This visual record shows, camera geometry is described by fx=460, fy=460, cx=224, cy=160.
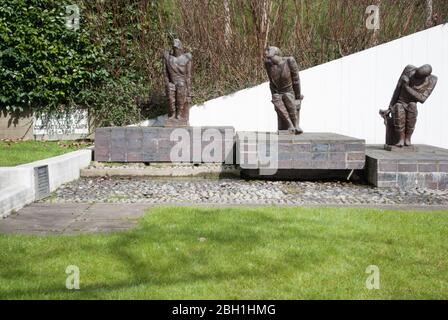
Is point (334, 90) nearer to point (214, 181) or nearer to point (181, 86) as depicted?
point (181, 86)

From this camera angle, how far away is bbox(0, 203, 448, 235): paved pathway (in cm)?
445

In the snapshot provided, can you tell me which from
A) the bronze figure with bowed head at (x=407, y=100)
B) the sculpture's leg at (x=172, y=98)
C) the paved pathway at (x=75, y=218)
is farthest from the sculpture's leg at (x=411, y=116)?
the sculpture's leg at (x=172, y=98)

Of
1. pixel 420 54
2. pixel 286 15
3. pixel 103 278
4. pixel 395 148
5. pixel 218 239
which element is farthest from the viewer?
pixel 286 15

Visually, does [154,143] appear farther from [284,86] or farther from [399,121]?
[399,121]

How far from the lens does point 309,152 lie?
757 centimetres

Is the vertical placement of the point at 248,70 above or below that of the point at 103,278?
above

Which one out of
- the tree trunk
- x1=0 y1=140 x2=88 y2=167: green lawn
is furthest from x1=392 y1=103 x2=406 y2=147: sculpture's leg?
the tree trunk

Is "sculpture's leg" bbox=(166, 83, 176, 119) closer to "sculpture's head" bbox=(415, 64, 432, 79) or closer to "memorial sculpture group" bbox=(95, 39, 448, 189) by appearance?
"memorial sculpture group" bbox=(95, 39, 448, 189)

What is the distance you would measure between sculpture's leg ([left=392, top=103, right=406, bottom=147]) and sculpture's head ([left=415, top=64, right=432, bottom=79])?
1.83 feet

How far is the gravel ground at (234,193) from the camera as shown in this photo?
600 cm

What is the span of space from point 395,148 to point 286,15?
6868 mm

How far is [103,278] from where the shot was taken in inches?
124

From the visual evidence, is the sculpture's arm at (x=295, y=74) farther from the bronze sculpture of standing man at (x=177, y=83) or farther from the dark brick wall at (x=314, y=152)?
the bronze sculpture of standing man at (x=177, y=83)

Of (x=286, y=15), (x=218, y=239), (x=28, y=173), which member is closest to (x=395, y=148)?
(x=218, y=239)
